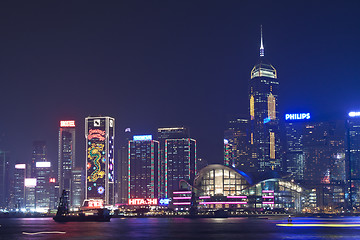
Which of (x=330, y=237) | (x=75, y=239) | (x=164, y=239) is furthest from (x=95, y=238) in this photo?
(x=330, y=237)

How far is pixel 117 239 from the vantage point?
3792 inches

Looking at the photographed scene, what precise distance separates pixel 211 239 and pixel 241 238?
559cm

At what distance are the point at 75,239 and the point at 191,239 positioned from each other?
2030 cm

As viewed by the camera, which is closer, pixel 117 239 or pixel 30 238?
pixel 117 239

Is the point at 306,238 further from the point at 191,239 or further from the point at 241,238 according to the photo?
the point at 191,239

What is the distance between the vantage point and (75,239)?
96.4 m

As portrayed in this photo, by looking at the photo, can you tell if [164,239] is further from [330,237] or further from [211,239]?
[330,237]

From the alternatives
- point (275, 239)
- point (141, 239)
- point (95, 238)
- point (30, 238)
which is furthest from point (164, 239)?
point (30, 238)

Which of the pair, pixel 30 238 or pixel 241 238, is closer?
pixel 241 238

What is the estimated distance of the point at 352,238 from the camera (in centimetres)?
9219

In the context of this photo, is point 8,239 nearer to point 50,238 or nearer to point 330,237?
point 50,238

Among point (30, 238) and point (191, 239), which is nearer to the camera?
point (191, 239)

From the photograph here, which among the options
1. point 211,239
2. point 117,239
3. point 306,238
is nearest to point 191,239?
point 211,239

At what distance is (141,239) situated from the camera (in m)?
96.5
